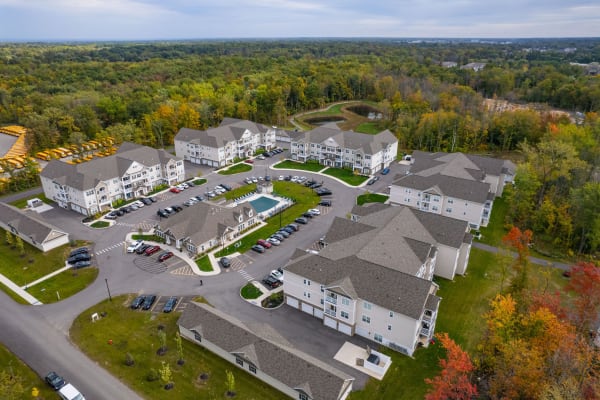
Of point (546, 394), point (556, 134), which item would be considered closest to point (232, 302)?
point (546, 394)

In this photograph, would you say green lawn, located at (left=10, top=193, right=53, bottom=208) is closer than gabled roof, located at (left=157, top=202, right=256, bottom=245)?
No

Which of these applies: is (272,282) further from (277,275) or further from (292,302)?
(292,302)

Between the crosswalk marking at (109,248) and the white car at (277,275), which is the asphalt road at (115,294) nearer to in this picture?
the crosswalk marking at (109,248)

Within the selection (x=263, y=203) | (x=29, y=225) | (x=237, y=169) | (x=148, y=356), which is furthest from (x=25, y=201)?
(x=148, y=356)

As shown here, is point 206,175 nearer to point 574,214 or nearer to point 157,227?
point 157,227

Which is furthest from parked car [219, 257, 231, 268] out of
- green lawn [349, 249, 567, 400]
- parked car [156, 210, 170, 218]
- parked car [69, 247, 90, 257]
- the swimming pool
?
green lawn [349, 249, 567, 400]

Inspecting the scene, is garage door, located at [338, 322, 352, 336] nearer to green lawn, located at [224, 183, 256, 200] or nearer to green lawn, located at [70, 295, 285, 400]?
green lawn, located at [70, 295, 285, 400]

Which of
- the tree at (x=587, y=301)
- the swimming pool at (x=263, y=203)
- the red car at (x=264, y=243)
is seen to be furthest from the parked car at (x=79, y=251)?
the tree at (x=587, y=301)
